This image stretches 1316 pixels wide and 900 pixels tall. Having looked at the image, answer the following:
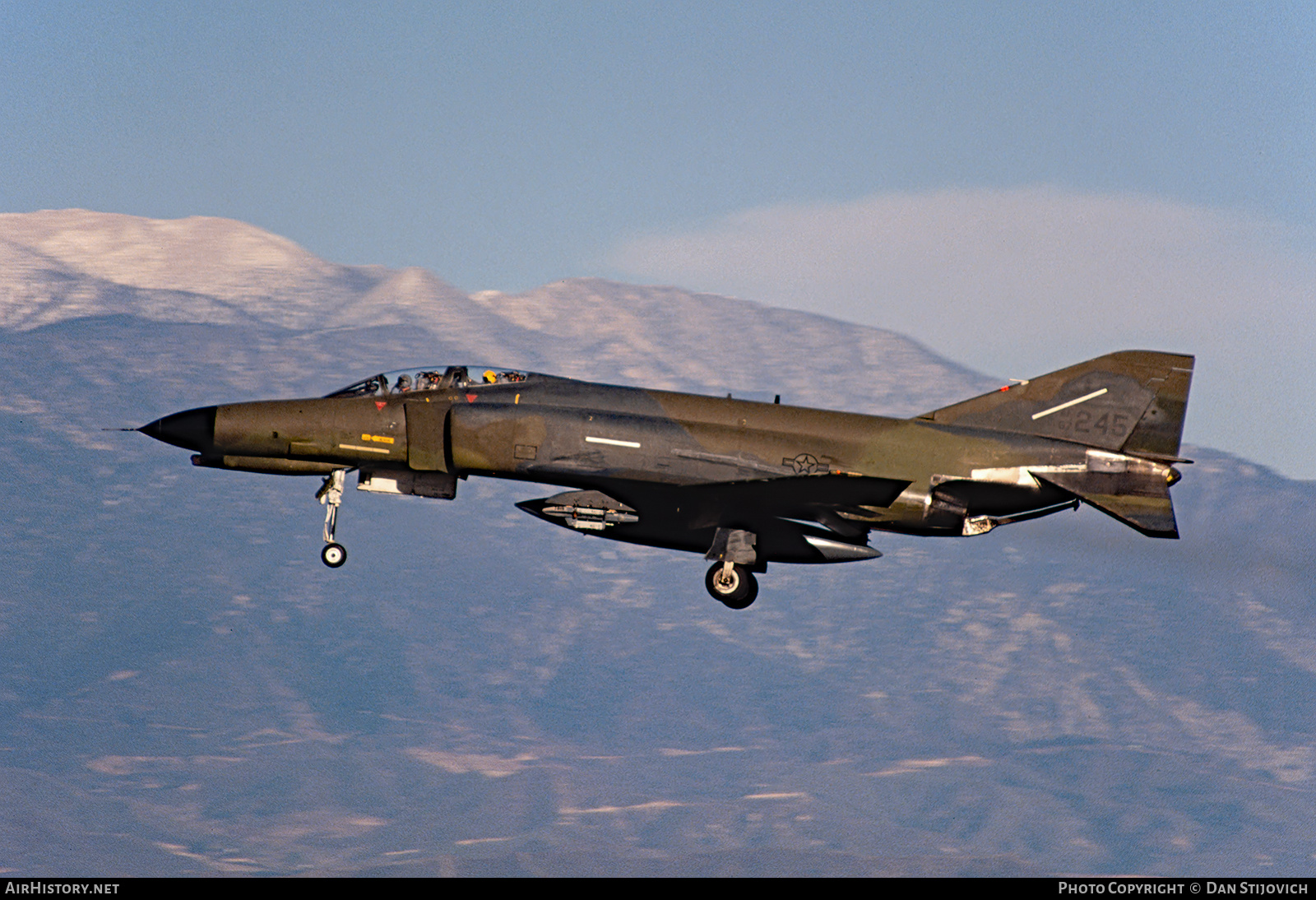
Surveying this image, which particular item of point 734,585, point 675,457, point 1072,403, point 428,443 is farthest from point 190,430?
point 1072,403

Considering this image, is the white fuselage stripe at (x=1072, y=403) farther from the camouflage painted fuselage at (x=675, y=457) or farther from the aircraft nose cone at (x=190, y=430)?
the aircraft nose cone at (x=190, y=430)

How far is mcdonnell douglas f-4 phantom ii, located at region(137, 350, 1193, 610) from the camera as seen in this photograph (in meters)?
27.7

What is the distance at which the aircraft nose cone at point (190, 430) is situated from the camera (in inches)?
1087

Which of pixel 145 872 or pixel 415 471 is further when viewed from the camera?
pixel 145 872

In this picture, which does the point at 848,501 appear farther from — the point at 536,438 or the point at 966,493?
the point at 536,438

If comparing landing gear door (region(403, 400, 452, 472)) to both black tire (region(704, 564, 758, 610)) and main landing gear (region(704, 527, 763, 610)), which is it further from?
black tire (region(704, 564, 758, 610))

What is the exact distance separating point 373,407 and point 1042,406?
13331 millimetres

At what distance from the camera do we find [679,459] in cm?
2778

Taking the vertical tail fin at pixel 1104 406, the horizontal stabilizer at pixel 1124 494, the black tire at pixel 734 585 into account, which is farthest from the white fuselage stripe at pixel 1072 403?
the black tire at pixel 734 585

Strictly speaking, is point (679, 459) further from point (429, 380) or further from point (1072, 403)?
point (1072, 403)

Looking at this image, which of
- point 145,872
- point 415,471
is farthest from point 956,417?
point 145,872

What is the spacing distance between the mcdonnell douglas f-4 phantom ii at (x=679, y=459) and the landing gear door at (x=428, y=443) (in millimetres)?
35

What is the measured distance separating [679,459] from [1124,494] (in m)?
→ 8.60

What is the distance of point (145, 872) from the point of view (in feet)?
645
